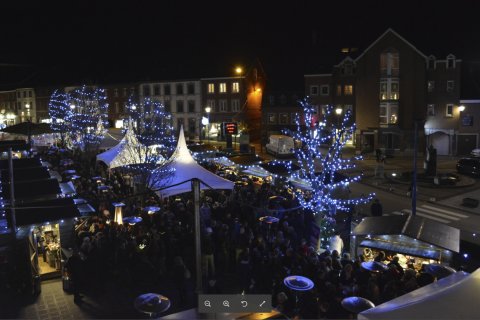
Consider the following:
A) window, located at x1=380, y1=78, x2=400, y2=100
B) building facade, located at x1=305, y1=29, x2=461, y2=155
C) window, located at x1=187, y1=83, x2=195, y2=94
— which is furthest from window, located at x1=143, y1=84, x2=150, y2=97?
window, located at x1=380, y1=78, x2=400, y2=100

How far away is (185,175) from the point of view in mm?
17516

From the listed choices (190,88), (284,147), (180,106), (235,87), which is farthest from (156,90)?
(284,147)

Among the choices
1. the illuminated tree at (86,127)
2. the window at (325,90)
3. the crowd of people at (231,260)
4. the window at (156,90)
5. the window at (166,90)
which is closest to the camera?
the crowd of people at (231,260)

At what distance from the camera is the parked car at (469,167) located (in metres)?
30.1

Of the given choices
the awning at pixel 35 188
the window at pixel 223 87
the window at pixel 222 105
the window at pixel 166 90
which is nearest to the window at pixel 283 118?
the window at pixel 222 105

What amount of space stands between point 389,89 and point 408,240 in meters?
33.3

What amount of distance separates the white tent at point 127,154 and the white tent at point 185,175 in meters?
2.98

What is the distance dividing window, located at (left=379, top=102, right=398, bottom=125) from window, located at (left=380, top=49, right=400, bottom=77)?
3.02m

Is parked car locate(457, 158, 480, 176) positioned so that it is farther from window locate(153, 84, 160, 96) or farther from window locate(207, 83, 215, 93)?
window locate(153, 84, 160, 96)

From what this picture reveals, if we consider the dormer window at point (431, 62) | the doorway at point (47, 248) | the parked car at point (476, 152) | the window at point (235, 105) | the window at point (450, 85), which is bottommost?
the doorway at point (47, 248)

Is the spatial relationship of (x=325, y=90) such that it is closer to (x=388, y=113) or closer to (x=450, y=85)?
(x=388, y=113)

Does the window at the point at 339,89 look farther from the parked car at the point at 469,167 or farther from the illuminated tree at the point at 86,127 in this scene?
the illuminated tree at the point at 86,127

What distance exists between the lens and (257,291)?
37.5 ft

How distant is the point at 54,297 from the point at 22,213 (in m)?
2.79
